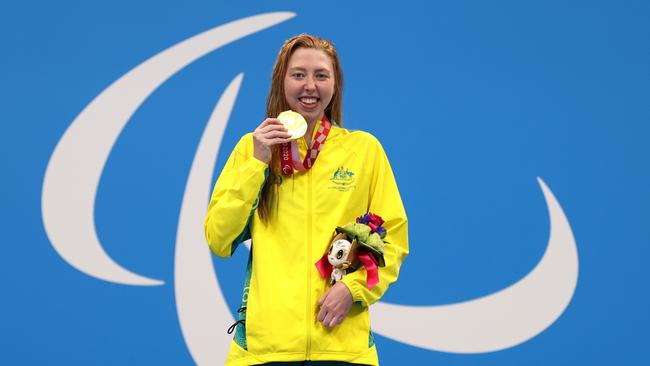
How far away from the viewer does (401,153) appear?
3.40m

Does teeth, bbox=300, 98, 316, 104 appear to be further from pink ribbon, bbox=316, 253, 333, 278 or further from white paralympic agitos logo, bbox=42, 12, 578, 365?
white paralympic agitos logo, bbox=42, 12, 578, 365

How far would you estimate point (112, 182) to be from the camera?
11.2ft

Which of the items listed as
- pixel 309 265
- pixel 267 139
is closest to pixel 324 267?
pixel 309 265

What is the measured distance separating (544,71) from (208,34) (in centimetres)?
133

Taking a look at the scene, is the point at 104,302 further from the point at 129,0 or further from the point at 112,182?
the point at 129,0

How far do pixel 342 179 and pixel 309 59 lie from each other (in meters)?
0.28

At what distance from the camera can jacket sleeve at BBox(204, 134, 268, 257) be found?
1850 millimetres

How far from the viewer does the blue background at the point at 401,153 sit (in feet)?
11.0

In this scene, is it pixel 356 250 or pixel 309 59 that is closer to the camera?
pixel 356 250

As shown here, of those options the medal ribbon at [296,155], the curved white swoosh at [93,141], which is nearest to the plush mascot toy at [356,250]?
the medal ribbon at [296,155]

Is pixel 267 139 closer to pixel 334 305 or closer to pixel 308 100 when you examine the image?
pixel 308 100

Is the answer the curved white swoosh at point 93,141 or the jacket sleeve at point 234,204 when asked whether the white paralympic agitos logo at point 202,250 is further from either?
the jacket sleeve at point 234,204

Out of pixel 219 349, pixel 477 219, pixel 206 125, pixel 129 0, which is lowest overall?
pixel 219 349

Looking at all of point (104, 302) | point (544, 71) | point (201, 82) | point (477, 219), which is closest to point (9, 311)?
point (104, 302)
